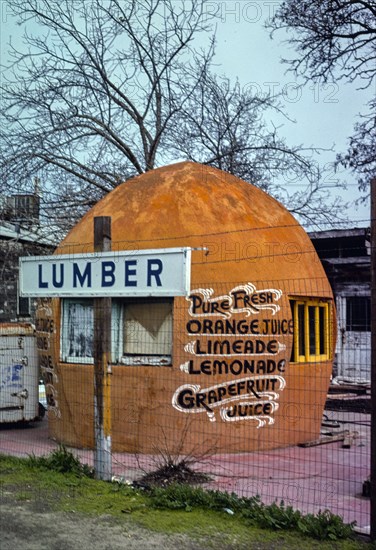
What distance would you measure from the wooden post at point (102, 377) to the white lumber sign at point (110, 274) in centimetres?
18

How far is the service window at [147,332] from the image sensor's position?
9.67 m

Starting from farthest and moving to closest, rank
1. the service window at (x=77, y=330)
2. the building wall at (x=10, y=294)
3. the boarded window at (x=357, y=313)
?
1. the building wall at (x=10, y=294)
2. the boarded window at (x=357, y=313)
3. the service window at (x=77, y=330)

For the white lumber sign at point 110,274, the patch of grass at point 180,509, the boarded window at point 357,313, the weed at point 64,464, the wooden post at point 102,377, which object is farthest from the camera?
the boarded window at point 357,313

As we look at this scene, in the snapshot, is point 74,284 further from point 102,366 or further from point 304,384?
point 304,384

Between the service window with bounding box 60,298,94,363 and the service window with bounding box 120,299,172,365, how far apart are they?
0.64 m

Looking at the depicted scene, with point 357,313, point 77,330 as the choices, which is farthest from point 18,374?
point 357,313

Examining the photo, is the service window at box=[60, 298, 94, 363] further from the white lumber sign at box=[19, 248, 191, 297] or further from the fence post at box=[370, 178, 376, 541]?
the fence post at box=[370, 178, 376, 541]

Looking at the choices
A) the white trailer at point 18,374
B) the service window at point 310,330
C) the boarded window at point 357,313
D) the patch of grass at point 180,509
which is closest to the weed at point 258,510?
the patch of grass at point 180,509

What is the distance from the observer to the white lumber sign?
7.21 m

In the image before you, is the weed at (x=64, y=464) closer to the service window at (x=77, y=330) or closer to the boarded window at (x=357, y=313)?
the service window at (x=77, y=330)

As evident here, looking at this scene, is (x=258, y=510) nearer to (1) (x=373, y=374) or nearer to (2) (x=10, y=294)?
(1) (x=373, y=374)

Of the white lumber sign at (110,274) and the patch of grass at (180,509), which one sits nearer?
the patch of grass at (180,509)

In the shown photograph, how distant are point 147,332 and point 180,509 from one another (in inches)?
139

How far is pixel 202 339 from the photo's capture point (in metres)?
9.56
